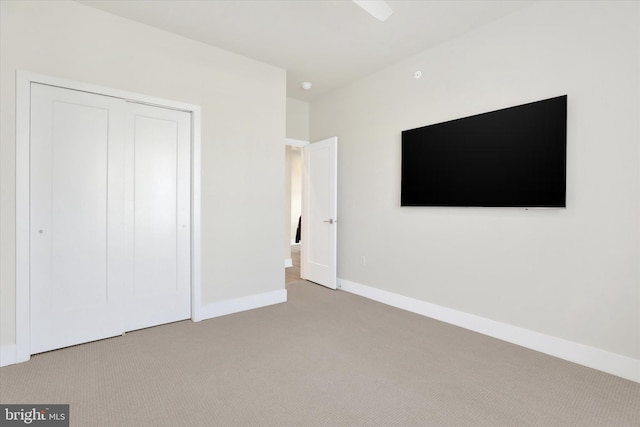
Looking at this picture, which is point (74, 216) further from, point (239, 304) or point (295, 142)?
point (295, 142)

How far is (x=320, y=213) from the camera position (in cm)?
467

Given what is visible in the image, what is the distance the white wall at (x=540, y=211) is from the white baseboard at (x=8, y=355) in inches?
137

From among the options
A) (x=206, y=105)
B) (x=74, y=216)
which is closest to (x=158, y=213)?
(x=74, y=216)

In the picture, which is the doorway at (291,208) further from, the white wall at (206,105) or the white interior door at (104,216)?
the white interior door at (104,216)

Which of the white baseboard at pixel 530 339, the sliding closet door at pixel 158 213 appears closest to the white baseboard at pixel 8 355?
the sliding closet door at pixel 158 213

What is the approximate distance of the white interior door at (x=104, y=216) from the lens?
2.53 metres

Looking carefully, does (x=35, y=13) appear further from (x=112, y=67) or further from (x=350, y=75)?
(x=350, y=75)

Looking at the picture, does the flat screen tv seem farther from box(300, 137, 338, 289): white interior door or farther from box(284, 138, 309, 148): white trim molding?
box(284, 138, 309, 148): white trim molding

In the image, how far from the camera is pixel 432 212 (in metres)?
3.42

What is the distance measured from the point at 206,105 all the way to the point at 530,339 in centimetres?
380

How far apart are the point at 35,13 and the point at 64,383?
280 cm

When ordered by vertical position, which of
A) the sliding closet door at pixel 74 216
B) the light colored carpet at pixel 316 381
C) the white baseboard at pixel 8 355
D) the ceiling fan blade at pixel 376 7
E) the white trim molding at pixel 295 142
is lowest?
the light colored carpet at pixel 316 381

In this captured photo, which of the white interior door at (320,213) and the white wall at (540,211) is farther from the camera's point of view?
the white interior door at (320,213)

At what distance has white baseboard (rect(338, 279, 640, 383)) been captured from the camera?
7.32 ft
